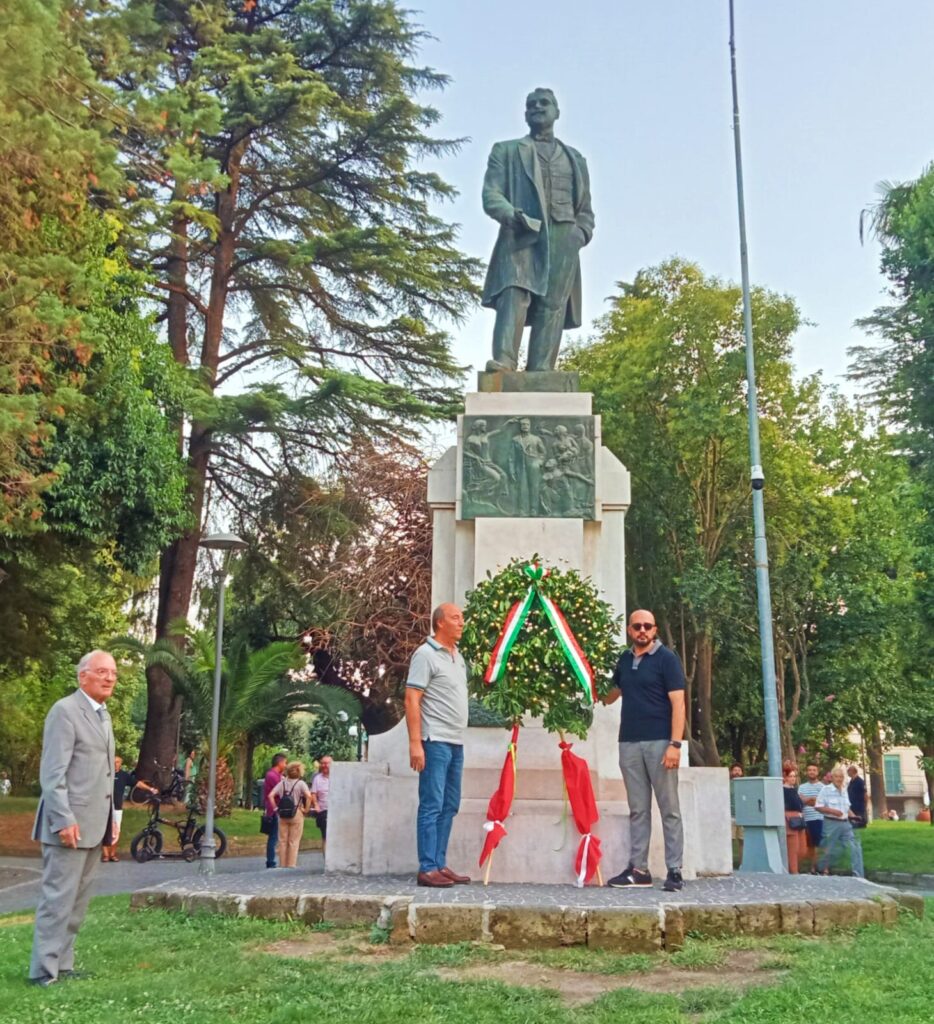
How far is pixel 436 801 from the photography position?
7156 millimetres

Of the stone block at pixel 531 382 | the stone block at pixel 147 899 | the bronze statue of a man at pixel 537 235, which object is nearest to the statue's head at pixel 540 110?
the bronze statue of a man at pixel 537 235

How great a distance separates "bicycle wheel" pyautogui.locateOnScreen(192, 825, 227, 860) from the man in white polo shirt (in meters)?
11.9

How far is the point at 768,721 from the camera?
1616 cm

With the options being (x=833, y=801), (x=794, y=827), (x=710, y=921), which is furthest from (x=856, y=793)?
(x=710, y=921)

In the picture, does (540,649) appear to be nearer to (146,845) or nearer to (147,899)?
(147,899)

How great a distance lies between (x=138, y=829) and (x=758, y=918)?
18362mm

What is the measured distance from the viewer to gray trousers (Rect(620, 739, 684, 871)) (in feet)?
23.5

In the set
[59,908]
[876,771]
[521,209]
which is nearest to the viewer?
[59,908]

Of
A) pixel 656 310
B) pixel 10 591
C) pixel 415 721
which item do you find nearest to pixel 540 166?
pixel 415 721

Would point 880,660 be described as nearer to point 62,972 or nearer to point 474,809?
point 474,809

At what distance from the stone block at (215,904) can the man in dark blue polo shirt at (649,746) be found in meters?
2.53

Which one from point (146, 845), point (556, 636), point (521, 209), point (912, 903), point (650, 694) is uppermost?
point (521, 209)

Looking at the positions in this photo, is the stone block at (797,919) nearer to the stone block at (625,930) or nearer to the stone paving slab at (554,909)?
the stone paving slab at (554,909)

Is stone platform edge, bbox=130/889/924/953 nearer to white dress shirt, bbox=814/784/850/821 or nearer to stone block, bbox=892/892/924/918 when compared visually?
stone block, bbox=892/892/924/918
